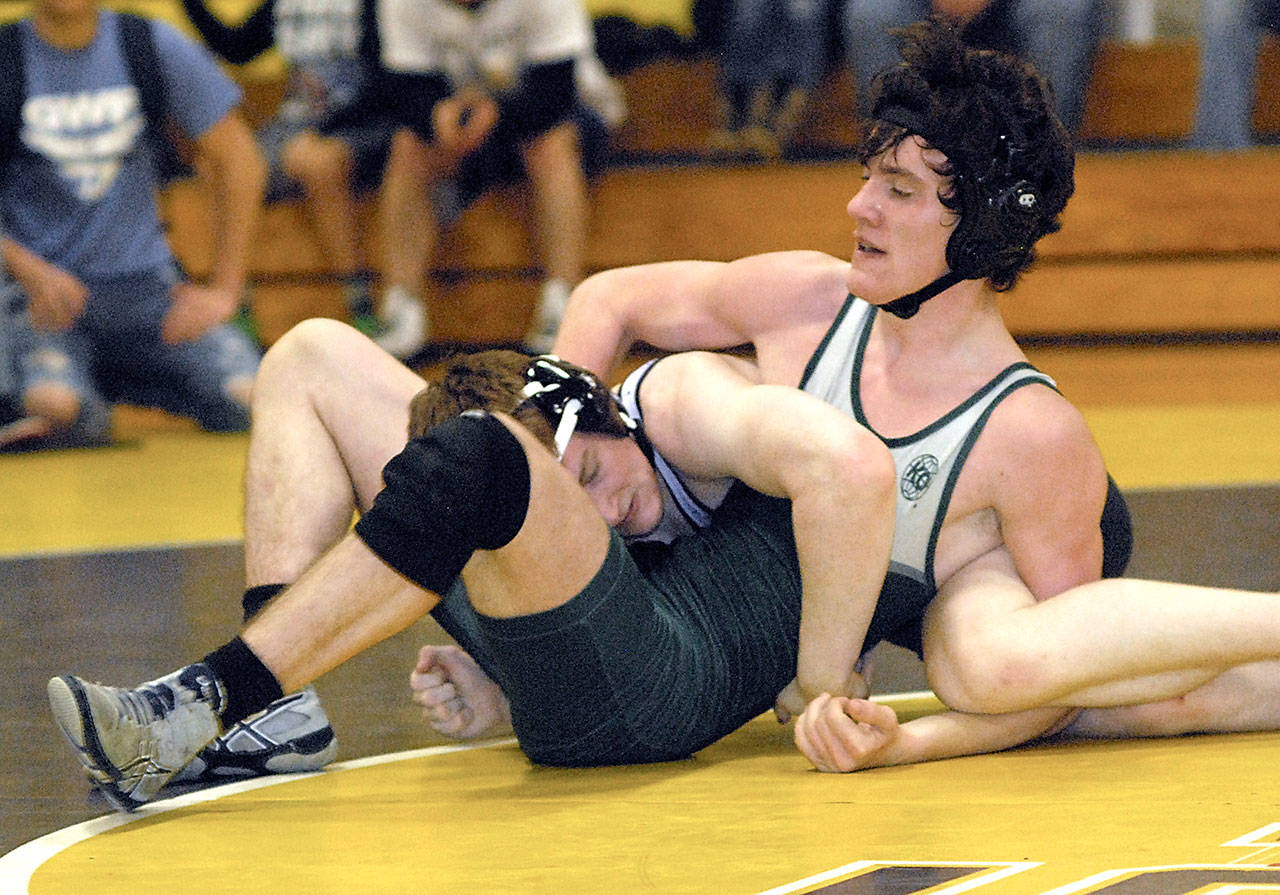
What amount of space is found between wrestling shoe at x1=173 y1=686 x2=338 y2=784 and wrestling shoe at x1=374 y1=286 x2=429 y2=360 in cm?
406

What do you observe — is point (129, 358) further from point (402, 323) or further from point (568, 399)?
point (568, 399)

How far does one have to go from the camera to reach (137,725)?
2.27 meters

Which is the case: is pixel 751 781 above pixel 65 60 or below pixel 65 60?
below

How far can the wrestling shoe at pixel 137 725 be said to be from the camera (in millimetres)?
2229

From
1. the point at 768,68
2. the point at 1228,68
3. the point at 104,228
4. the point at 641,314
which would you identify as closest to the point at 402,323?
the point at 104,228

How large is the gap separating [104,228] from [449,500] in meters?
4.22

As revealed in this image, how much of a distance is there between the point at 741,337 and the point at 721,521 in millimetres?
326

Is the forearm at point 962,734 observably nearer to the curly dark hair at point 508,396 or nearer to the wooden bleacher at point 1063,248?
the curly dark hair at point 508,396

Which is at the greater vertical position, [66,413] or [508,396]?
[508,396]

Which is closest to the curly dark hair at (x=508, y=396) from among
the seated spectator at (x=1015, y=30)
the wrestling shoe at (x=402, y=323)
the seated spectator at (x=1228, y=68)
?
the wrestling shoe at (x=402, y=323)

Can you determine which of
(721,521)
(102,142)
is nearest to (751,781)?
(721,521)

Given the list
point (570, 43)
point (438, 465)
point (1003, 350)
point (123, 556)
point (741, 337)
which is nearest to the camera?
point (438, 465)

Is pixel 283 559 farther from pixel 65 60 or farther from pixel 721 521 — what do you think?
pixel 65 60

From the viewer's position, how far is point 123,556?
437cm
